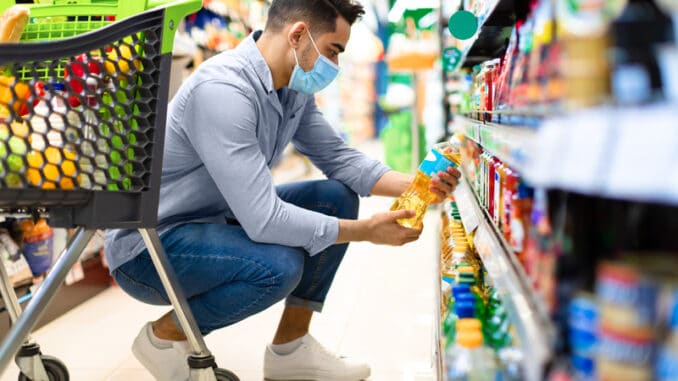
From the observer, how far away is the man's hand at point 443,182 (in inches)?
81.5

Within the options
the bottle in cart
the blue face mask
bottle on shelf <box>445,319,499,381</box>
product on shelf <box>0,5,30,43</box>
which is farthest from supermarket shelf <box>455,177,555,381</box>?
the bottle in cart

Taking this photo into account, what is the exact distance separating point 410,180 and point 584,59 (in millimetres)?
1607

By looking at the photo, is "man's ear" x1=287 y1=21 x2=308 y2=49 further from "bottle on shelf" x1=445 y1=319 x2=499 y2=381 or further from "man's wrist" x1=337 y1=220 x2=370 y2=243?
"bottle on shelf" x1=445 y1=319 x2=499 y2=381

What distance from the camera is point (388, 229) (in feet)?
6.20

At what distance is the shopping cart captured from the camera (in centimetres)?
130

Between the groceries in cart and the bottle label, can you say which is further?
the bottle label

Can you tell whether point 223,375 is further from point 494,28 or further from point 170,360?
point 494,28

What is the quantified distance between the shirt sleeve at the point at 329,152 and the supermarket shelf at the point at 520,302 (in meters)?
0.78

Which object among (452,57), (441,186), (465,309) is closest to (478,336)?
(465,309)

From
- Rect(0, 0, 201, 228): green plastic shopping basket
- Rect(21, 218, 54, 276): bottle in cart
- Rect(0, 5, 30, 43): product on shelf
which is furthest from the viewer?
Rect(21, 218, 54, 276): bottle in cart

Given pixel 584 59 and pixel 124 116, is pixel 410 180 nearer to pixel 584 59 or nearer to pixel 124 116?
pixel 124 116

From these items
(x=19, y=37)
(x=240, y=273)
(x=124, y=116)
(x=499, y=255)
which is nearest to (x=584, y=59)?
(x=499, y=255)

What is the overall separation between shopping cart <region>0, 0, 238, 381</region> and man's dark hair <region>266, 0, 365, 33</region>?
512 mm

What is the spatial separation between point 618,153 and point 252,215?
129 cm
